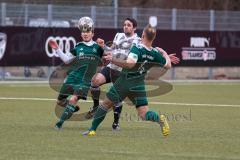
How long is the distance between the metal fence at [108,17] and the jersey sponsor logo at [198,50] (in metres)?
0.67

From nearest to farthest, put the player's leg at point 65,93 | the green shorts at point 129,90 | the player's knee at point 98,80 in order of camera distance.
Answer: the green shorts at point 129,90 < the player's leg at point 65,93 < the player's knee at point 98,80

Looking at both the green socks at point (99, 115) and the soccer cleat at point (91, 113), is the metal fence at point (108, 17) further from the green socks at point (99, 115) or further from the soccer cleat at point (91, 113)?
the green socks at point (99, 115)

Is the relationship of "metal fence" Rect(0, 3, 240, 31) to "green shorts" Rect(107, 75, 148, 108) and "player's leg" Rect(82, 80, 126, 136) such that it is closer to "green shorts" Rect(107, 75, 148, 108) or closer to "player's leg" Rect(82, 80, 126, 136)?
"player's leg" Rect(82, 80, 126, 136)

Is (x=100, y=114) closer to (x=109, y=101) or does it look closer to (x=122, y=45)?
(x=109, y=101)

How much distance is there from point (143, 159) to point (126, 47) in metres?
4.13

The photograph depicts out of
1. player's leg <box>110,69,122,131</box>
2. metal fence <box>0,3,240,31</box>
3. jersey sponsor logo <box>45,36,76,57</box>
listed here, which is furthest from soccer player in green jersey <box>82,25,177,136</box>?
metal fence <box>0,3,240,31</box>

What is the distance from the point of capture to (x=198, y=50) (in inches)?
1235

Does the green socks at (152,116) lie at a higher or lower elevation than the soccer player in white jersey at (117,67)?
lower

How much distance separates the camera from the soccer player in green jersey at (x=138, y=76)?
39.1 ft

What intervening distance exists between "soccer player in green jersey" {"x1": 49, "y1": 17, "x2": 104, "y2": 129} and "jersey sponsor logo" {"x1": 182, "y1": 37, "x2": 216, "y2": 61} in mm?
17772

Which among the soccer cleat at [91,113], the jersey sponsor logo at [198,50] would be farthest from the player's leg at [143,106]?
the jersey sponsor logo at [198,50]

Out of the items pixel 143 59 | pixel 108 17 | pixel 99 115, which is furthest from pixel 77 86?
pixel 108 17

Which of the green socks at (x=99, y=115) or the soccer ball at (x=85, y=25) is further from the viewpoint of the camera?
the soccer ball at (x=85, y=25)

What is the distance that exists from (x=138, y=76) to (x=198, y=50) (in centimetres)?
1921
